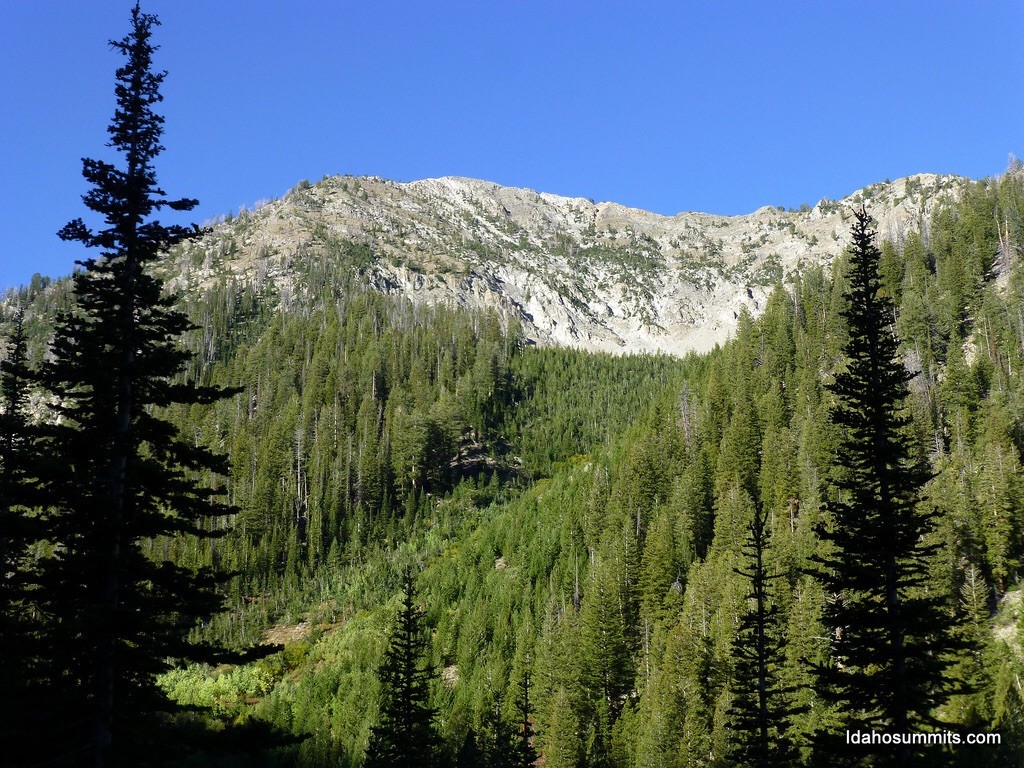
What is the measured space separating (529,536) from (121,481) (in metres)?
90.6

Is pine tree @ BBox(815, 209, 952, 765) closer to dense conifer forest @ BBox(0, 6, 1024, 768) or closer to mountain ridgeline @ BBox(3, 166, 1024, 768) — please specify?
dense conifer forest @ BBox(0, 6, 1024, 768)

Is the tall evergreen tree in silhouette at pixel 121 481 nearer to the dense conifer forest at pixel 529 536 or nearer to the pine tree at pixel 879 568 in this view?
the dense conifer forest at pixel 529 536

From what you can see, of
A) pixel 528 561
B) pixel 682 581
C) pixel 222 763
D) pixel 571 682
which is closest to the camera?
pixel 222 763

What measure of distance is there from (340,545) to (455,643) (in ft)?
129

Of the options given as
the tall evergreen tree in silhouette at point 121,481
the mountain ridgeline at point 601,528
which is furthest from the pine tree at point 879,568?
Answer: the tall evergreen tree in silhouette at point 121,481

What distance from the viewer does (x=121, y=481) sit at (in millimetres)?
14305

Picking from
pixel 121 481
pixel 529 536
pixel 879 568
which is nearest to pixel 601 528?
pixel 529 536

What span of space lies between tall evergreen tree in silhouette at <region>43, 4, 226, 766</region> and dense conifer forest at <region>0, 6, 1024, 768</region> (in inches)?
3.4

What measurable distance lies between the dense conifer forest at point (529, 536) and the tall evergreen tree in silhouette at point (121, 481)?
0.29ft

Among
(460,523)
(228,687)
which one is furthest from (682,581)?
(228,687)

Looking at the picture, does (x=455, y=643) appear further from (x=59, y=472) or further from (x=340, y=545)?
(x=59, y=472)

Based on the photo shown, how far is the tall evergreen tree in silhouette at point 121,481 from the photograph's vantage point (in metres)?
13.1

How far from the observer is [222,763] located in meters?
57.8

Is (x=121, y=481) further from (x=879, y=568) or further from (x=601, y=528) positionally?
(x=601, y=528)
